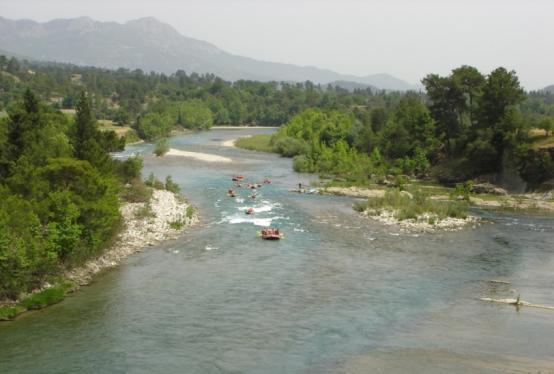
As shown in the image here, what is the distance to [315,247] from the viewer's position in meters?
53.7

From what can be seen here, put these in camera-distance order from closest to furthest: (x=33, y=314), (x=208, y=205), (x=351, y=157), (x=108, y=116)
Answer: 1. (x=33, y=314)
2. (x=208, y=205)
3. (x=351, y=157)
4. (x=108, y=116)

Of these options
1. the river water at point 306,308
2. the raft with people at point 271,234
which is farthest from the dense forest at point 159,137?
the raft with people at point 271,234

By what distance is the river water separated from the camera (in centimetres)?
3097

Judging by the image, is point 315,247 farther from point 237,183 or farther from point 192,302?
point 237,183

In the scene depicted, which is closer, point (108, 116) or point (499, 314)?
point (499, 314)

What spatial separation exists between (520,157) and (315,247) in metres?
46.8

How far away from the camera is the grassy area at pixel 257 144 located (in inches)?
5723

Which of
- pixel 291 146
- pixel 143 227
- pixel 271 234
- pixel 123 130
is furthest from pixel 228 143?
pixel 271 234

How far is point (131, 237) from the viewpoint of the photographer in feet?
178

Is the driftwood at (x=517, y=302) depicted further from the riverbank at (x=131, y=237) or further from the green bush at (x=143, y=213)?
the green bush at (x=143, y=213)

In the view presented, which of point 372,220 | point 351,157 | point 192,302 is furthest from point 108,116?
point 192,302

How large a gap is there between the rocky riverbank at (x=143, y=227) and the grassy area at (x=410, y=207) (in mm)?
21172

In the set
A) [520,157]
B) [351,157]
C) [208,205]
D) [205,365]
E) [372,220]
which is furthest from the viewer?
[351,157]

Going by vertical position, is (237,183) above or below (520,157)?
below
